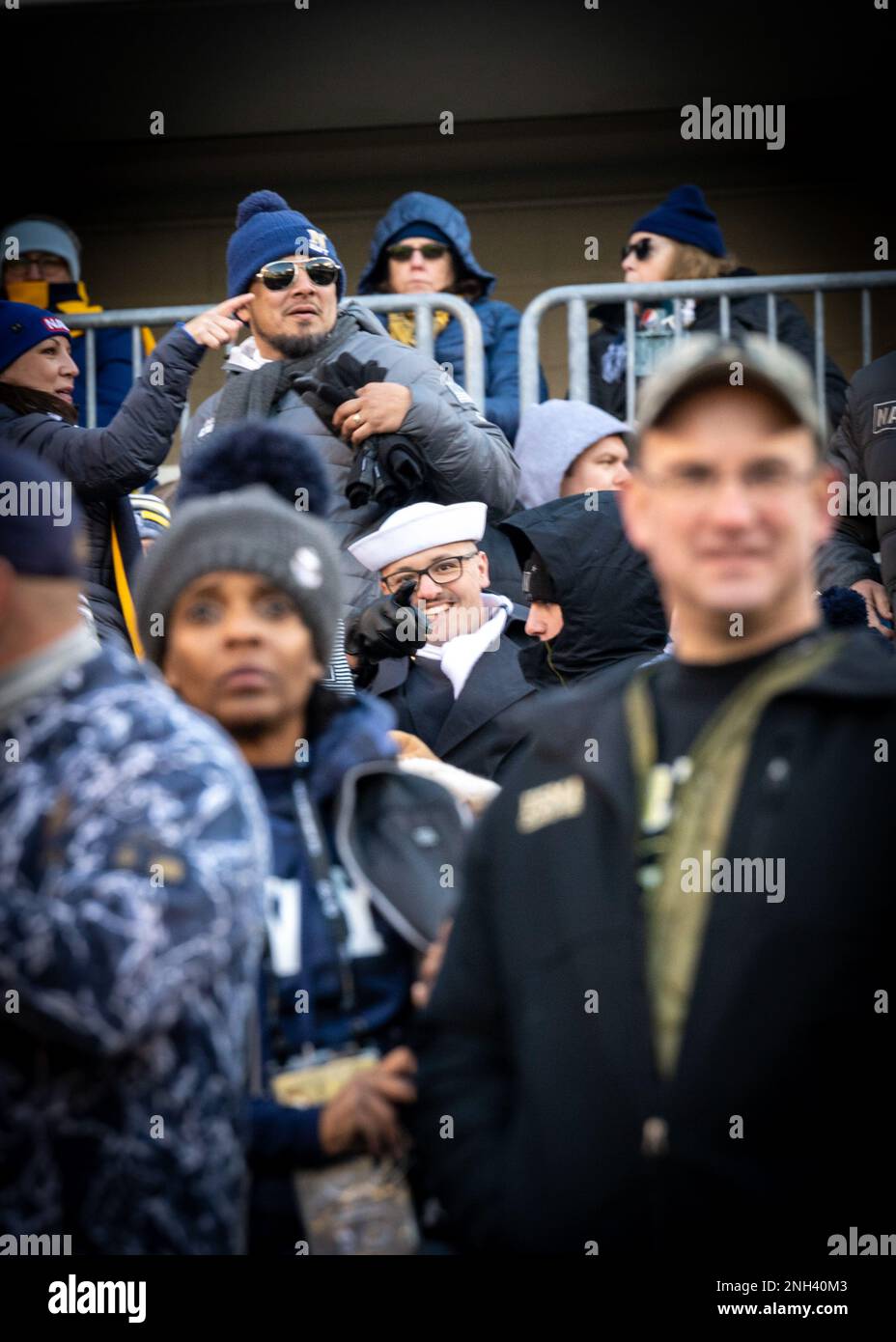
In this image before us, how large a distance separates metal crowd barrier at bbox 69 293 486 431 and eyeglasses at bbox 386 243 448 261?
277 mm

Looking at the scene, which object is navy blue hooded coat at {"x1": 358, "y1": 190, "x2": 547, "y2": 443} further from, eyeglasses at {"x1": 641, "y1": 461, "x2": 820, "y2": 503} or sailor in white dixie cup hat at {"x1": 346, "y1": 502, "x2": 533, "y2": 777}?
eyeglasses at {"x1": 641, "y1": 461, "x2": 820, "y2": 503}

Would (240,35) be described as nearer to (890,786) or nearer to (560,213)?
(560,213)

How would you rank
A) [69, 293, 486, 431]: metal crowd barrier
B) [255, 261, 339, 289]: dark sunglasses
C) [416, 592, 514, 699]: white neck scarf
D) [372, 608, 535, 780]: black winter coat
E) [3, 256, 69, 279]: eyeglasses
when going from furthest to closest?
1. [3, 256, 69, 279]: eyeglasses
2. [69, 293, 486, 431]: metal crowd barrier
3. [255, 261, 339, 289]: dark sunglasses
4. [416, 592, 514, 699]: white neck scarf
5. [372, 608, 535, 780]: black winter coat

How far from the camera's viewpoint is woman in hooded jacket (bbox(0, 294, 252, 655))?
228 inches

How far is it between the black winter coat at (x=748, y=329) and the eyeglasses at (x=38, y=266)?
2.13 meters

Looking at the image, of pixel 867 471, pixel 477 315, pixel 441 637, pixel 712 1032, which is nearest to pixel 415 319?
pixel 477 315

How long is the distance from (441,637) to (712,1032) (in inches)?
117

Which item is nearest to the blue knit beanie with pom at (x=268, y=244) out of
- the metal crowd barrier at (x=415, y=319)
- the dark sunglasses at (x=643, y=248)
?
the metal crowd barrier at (x=415, y=319)

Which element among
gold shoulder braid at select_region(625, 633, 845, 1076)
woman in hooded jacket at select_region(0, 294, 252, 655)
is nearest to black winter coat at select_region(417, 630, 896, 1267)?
gold shoulder braid at select_region(625, 633, 845, 1076)

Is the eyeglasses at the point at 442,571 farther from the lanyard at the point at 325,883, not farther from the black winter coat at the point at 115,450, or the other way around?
the lanyard at the point at 325,883

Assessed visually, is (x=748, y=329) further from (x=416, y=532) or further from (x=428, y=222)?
(x=416, y=532)

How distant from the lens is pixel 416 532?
5746 mm

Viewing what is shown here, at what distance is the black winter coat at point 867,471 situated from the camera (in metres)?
6.07

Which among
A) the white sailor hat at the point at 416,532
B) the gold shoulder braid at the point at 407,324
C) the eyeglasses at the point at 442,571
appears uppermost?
the gold shoulder braid at the point at 407,324
